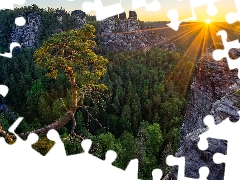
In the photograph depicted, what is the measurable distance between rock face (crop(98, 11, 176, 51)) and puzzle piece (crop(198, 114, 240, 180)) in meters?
80.1

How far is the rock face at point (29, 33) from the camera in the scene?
92500 millimetres

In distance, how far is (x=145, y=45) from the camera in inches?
3620

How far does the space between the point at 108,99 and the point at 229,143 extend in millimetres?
25241

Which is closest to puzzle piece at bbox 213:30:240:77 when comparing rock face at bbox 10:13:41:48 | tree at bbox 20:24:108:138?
tree at bbox 20:24:108:138

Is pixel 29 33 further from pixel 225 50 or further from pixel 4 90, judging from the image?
pixel 225 50

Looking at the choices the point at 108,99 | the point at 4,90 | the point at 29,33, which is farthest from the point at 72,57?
the point at 29,33

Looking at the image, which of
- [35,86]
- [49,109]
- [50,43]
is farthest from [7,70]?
[50,43]

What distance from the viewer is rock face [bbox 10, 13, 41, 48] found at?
9250 centimetres

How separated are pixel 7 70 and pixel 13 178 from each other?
70.1 meters

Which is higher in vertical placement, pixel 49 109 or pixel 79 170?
pixel 79 170

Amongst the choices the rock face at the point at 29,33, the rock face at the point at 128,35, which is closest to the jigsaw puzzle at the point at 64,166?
the rock face at the point at 128,35

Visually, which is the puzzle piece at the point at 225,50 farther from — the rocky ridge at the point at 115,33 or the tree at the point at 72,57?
the rocky ridge at the point at 115,33

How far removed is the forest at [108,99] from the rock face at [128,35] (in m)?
5.05

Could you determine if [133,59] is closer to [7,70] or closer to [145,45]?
[145,45]
